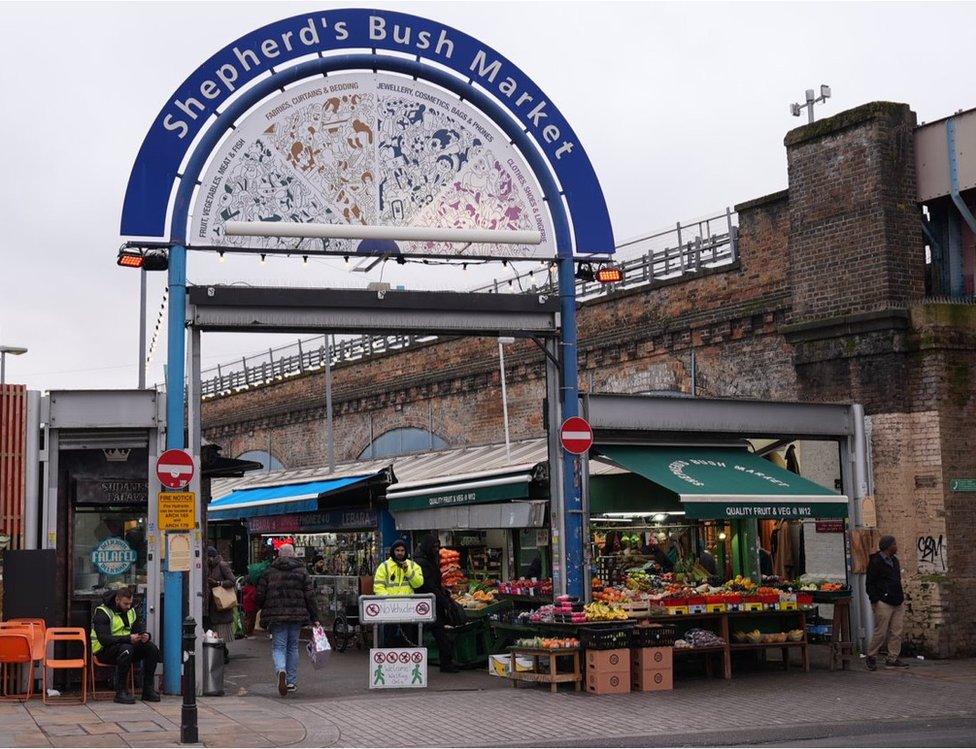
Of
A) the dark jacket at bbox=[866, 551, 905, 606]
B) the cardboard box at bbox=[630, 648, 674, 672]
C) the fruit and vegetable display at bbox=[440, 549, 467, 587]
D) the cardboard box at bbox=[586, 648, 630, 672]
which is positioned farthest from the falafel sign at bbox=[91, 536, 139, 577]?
the dark jacket at bbox=[866, 551, 905, 606]

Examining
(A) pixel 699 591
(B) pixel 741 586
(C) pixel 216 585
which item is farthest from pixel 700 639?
(C) pixel 216 585

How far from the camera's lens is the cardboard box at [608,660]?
15531mm

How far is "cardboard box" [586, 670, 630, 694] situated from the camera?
50.9ft

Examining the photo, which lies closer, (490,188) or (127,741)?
(127,741)

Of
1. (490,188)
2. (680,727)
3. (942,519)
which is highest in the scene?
(490,188)

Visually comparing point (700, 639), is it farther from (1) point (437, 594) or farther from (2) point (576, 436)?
(1) point (437, 594)

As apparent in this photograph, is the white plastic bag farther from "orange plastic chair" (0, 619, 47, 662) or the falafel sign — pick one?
"orange plastic chair" (0, 619, 47, 662)

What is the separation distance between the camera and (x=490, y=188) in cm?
1795

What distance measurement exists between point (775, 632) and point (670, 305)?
7.95 m

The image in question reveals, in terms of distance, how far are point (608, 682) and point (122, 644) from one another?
18.5 feet

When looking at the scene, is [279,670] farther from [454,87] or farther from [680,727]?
[454,87]

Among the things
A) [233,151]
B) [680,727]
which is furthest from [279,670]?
[233,151]

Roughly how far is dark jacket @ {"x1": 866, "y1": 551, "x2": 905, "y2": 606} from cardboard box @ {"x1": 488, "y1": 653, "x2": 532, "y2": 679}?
17.0ft

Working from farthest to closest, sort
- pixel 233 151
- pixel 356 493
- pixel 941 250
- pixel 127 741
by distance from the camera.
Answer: pixel 356 493 < pixel 941 250 < pixel 233 151 < pixel 127 741
